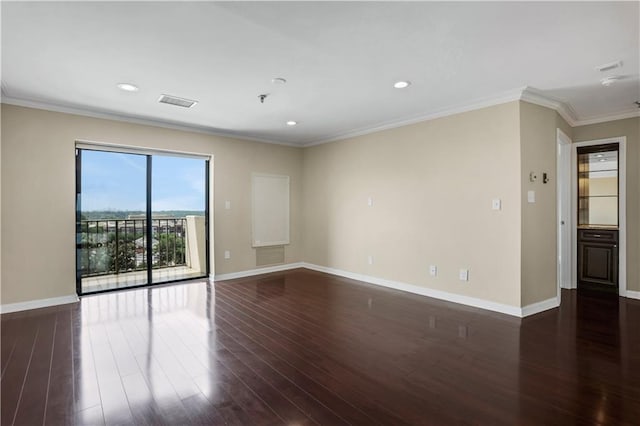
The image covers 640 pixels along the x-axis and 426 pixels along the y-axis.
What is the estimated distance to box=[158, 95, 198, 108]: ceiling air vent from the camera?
3.89m

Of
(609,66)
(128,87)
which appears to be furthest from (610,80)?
(128,87)

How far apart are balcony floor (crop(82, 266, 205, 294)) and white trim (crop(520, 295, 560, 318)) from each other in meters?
4.90

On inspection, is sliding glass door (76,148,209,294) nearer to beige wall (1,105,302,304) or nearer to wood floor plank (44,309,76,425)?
beige wall (1,105,302,304)

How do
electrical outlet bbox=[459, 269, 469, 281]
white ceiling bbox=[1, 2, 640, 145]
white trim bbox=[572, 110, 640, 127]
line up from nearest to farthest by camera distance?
white ceiling bbox=[1, 2, 640, 145]
electrical outlet bbox=[459, 269, 469, 281]
white trim bbox=[572, 110, 640, 127]

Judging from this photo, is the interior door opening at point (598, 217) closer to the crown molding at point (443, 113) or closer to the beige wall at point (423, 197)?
the beige wall at point (423, 197)

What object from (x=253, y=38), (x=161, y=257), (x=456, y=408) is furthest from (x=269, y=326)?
(x=161, y=257)

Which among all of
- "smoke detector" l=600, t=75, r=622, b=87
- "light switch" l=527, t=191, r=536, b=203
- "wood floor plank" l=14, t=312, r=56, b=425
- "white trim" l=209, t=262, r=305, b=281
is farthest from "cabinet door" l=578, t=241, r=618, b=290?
"wood floor plank" l=14, t=312, r=56, b=425

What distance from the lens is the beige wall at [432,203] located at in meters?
3.85

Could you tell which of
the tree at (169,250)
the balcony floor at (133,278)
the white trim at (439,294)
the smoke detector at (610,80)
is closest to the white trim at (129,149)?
the tree at (169,250)

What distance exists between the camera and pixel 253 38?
254 centimetres

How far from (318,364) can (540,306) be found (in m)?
3.00

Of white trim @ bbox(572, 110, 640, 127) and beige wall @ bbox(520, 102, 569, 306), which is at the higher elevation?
white trim @ bbox(572, 110, 640, 127)

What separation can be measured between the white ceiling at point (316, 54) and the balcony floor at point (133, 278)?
251 centimetres

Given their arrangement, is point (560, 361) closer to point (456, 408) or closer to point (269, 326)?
point (456, 408)
